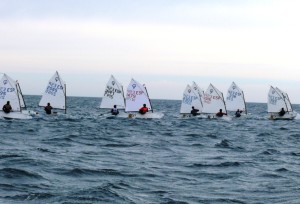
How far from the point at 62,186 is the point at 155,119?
41.1 metres

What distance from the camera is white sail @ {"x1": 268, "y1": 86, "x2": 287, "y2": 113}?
2395 inches

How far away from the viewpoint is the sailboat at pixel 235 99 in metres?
67.1

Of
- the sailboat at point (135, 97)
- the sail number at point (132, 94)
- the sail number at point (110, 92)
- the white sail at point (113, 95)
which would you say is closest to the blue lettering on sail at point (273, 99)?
the sailboat at point (135, 97)

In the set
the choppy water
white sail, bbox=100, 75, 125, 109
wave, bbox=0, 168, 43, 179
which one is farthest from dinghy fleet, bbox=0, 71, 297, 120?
wave, bbox=0, 168, 43, 179

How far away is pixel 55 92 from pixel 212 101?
1790 centimetres

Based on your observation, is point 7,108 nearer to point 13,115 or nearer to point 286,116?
point 13,115

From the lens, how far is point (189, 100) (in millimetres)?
62094

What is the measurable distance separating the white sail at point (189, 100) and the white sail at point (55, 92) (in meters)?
14.2

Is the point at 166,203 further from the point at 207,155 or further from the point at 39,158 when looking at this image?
the point at 207,155

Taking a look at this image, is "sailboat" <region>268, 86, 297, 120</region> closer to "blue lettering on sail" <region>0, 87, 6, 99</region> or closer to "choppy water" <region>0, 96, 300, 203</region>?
"blue lettering on sail" <region>0, 87, 6, 99</region>

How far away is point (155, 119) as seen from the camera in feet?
186

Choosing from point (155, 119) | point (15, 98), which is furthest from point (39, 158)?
point (155, 119)

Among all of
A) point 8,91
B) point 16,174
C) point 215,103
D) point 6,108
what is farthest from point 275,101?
point 16,174

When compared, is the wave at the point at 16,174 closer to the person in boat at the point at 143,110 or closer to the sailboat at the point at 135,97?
the person in boat at the point at 143,110
